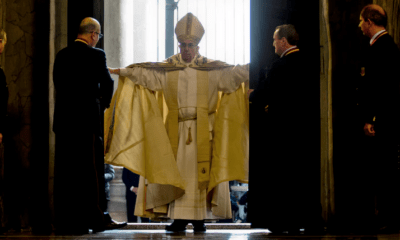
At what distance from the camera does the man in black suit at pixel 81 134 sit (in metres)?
5.21

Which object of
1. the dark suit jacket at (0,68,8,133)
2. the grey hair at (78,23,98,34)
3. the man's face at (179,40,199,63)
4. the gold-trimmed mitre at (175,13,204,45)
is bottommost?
the dark suit jacket at (0,68,8,133)

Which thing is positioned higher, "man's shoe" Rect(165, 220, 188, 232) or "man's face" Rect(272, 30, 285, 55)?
"man's face" Rect(272, 30, 285, 55)

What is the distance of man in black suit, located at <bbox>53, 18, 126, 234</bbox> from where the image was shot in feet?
17.1

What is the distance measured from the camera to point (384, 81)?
4.86 meters

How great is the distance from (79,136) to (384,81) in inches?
98.5

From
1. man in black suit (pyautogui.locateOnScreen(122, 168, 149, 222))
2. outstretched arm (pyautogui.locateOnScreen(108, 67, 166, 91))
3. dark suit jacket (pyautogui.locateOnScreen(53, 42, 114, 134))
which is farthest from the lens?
man in black suit (pyautogui.locateOnScreen(122, 168, 149, 222))

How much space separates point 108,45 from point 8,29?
3.21 m

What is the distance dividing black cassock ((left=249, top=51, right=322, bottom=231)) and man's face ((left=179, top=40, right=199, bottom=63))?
0.92 m

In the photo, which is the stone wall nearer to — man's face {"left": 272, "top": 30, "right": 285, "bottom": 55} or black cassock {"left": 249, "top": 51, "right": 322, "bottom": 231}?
black cassock {"left": 249, "top": 51, "right": 322, "bottom": 231}

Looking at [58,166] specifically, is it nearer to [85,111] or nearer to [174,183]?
[85,111]

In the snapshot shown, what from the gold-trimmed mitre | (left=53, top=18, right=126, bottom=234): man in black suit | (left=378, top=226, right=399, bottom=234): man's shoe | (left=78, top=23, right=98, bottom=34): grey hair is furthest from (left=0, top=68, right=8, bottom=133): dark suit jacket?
(left=378, top=226, right=399, bottom=234): man's shoe

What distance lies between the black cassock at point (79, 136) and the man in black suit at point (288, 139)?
1343 millimetres

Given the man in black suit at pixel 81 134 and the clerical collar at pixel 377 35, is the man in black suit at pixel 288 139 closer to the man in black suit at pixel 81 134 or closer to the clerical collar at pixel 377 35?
the clerical collar at pixel 377 35

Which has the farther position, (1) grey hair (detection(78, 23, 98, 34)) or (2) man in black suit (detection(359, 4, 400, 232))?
(1) grey hair (detection(78, 23, 98, 34))
